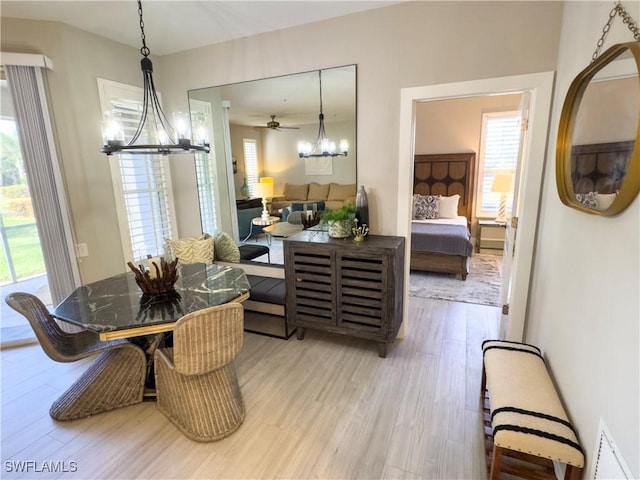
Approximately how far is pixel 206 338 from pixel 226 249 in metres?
1.86

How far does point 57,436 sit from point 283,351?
5.16 feet

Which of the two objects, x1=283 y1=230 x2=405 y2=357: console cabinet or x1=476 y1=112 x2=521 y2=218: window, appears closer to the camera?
x1=283 y1=230 x2=405 y2=357: console cabinet

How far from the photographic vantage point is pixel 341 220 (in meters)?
2.77

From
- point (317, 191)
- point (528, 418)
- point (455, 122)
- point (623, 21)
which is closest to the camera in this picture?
point (623, 21)

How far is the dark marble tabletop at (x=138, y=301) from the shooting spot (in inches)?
74.5

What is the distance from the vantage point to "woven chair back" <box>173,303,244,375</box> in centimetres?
172

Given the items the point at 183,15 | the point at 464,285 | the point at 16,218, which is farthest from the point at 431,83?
the point at 16,218

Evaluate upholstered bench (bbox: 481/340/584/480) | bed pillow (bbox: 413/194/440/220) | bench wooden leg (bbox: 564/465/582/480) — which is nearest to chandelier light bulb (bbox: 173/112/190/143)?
upholstered bench (bbox: 481/340/584/480)

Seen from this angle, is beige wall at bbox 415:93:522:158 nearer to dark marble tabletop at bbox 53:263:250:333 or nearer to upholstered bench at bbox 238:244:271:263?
upholstered bench at bbox 238:244:271:263

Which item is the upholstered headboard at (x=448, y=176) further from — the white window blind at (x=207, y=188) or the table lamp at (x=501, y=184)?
the white window blind at (x=207, y=188)

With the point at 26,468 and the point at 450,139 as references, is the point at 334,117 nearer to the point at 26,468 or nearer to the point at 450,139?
the point at 26,468

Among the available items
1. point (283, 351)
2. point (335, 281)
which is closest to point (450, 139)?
point (335, 281)

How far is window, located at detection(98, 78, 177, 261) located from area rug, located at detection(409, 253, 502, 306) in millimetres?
3113

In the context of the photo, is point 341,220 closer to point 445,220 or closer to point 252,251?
point 252,251
